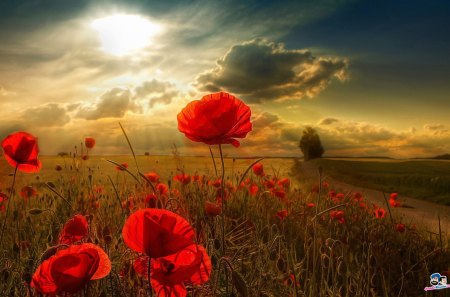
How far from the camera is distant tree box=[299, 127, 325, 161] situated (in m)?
49.1

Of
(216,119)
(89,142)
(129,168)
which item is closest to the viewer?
(216,119)

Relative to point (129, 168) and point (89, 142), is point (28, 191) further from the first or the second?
point (129, 168)

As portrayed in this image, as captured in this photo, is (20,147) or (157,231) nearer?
(157,231)

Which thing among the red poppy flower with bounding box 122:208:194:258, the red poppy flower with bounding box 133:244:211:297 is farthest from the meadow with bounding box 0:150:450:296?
the red poppy flower with bounding box 122:208:194:258

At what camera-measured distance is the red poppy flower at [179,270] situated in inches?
51.5

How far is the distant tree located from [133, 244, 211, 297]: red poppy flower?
A: 48382 mm

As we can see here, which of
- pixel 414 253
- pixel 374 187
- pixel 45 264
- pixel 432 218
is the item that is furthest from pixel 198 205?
pixel 374 187

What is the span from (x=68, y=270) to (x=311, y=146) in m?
48.9

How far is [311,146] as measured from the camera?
49125 mm

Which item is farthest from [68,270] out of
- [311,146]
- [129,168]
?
[311,146]

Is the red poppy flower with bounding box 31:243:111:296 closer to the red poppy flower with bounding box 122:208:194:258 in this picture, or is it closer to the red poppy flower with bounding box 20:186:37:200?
the red poppy flower with bounding box 122:208:194:258

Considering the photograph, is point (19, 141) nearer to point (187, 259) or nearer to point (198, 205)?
point (187, 259)

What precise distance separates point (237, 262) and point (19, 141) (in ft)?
4.86

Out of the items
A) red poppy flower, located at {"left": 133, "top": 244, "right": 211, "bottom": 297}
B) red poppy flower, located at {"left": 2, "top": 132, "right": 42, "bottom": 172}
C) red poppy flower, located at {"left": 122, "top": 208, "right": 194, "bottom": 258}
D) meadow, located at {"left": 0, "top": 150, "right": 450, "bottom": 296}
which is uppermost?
red poppy flower, located at {"left": 2, "top": 132, "right": 42, "bottom": 172}
